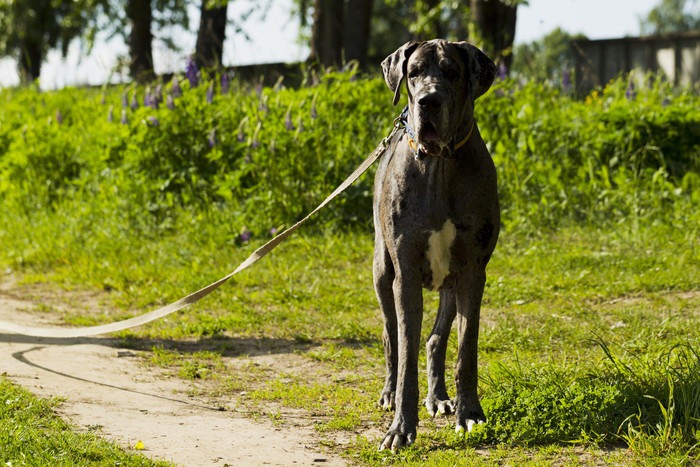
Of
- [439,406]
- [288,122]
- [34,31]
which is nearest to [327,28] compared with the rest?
[288,122]

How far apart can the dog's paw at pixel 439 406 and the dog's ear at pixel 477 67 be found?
5.60 feet

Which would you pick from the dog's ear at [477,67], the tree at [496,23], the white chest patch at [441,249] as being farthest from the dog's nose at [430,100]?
the tree at [496,23]

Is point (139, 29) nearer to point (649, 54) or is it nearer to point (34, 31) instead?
point (649, 54)

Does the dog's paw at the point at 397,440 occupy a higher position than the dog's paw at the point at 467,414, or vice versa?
the dog's paw at the point at 467,414

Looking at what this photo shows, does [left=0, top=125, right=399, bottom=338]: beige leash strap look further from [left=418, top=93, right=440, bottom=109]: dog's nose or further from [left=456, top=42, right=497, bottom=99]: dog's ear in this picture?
[left=418, top=93, right=440, bottom=109]: dog's nose

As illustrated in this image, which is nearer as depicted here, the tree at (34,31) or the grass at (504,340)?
the grass at (504,340)

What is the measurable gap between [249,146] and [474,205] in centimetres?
587

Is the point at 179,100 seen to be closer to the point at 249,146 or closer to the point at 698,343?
the point at 249,146

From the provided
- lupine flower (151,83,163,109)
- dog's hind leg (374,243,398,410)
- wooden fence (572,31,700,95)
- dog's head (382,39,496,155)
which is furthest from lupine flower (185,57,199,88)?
wooden fence (572,31,700,95)

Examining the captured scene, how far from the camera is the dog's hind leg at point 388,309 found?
477 centimetres

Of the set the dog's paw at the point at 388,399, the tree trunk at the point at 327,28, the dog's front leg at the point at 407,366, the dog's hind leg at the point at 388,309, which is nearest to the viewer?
the dog's front leg at the point at 407,366

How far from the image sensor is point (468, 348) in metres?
4.48

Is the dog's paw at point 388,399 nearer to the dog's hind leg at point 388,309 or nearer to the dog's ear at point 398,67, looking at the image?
the dog's hind leg at point 388,309

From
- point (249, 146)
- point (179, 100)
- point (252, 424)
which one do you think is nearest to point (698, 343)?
point (252, 424)
